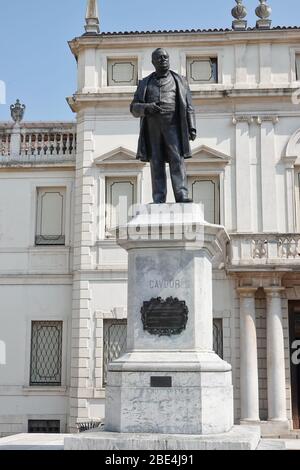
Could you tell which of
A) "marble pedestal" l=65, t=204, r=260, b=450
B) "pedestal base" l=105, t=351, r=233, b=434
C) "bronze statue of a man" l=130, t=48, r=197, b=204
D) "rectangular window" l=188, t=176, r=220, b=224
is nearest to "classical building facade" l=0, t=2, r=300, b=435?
"rectangular window" l=188, t=176, r=220, b=224

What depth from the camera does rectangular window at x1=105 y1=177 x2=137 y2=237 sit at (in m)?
21.2

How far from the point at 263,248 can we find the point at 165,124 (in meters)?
10.9

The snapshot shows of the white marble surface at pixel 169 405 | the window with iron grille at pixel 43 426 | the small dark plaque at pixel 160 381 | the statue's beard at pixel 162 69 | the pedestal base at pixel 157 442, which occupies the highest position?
the statue's beard at pixel 162 69

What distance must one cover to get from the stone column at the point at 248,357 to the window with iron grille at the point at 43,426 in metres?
5.51

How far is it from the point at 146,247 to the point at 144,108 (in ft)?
6.60

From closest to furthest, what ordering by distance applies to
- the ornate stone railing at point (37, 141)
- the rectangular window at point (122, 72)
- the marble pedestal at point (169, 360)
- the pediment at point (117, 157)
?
the marble pedestal at point (169, 360) → the pediment at point (117, 157) → the rectangular window at point (122, 72) → the ornate stone railing at point (37, 141)

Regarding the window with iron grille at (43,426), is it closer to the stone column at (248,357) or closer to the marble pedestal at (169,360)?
the stone column at (248,357)

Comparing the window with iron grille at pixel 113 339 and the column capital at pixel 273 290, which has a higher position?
the column capital at pixel 273 290

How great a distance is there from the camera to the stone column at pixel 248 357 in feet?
63.9

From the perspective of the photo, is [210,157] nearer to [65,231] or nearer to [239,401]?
[65,231]

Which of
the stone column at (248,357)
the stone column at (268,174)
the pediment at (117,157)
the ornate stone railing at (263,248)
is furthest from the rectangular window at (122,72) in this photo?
the stone column at (248,357)

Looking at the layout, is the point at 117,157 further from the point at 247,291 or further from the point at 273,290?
the point at 273,290

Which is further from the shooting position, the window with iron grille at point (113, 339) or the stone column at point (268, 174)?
the stone column at point (268, 174)

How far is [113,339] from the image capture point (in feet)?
67.3
